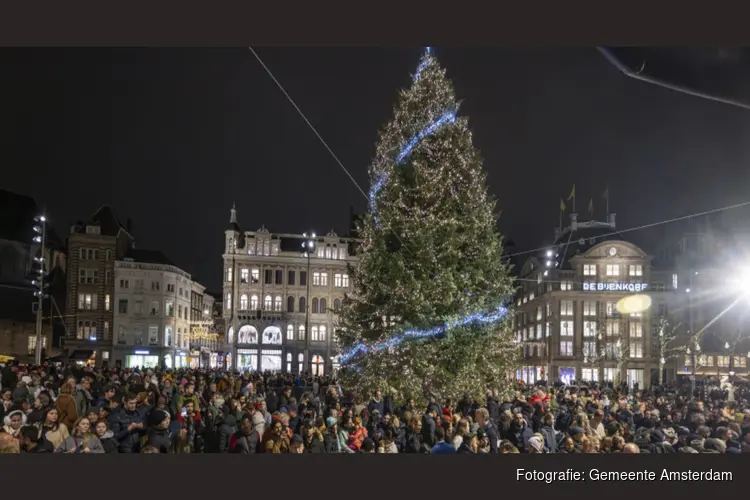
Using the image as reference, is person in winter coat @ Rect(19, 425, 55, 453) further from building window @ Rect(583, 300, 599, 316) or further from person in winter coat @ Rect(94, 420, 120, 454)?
building window @ Rect(583, 300, 599, 316)

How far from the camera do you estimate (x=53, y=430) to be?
12.3 meters

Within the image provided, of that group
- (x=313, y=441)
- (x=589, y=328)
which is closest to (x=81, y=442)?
(x=313, y=441)

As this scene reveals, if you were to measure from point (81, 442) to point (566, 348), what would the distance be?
76301 millimetres

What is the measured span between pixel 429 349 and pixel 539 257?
226ft

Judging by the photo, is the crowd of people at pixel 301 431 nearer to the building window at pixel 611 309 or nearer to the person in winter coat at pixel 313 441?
the person in winter coat at pixel 313 441

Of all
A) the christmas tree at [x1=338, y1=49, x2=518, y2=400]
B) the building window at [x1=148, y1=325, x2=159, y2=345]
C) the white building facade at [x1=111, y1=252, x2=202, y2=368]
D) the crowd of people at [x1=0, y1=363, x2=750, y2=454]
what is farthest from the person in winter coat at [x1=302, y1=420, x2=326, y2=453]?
the building window at [x1=148, y1=325, x2=159, y2=345]

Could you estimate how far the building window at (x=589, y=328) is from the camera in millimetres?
83625

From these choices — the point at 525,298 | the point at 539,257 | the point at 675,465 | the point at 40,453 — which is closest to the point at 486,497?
the point at 675,465

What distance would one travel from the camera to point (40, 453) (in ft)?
37.6

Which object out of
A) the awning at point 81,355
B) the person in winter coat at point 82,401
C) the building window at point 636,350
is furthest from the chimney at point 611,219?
the person in winter coat at point 82,401

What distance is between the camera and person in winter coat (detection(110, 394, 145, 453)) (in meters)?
12.4

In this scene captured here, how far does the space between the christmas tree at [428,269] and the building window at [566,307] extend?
60.5m

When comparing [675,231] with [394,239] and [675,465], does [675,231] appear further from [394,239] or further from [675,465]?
[675,465]

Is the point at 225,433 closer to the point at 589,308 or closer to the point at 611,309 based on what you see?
the point at 589,308
